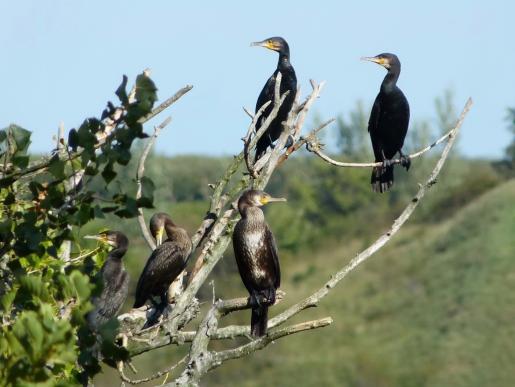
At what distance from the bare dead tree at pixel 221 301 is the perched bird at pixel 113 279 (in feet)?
0.91

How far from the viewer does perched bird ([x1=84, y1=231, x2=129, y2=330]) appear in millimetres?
8844

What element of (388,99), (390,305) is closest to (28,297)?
(388,99)

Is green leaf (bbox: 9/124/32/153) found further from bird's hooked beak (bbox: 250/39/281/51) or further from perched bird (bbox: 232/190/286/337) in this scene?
bird's hooked beak (bbox: 250/39/281/51)

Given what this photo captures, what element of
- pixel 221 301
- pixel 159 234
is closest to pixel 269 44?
pixel 159 234

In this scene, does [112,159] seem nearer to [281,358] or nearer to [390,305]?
[281,358]

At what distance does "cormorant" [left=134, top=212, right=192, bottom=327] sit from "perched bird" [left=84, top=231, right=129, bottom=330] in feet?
0.74

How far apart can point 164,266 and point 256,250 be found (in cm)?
Result: 64

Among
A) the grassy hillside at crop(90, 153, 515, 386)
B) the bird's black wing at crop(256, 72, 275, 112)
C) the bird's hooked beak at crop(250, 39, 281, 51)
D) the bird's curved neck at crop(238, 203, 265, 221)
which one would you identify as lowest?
the grassy hillside at crop(90, 153, 515, 386)

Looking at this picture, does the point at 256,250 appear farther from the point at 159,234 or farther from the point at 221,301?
the point at 221,301

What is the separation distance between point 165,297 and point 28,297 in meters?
3.70

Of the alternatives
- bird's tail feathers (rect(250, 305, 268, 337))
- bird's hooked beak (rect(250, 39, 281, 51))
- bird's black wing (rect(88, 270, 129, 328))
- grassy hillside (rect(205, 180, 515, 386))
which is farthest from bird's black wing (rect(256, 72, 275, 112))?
grassy hillside (rect(205, 180, 515, 386))

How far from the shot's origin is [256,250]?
9172 mm

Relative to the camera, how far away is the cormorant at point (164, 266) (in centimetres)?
917

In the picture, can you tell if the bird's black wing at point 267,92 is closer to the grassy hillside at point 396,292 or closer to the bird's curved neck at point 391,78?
the bird's curved neck at point 391,78
